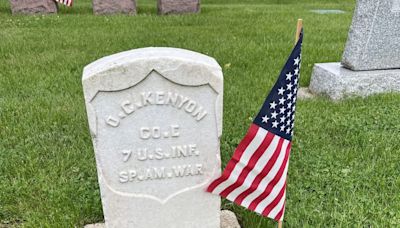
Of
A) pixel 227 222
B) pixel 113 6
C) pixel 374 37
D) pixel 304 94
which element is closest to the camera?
pixel 227 222

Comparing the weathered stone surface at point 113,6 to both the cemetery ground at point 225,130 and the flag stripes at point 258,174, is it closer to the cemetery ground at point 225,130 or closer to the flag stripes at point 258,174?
the cemetery ground at point 225,130

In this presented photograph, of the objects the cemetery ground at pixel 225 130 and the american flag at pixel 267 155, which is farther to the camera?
the cemetery ground at pixel 225 130

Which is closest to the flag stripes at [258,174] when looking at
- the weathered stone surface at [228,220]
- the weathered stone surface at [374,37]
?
the weathered stone surface at [228,220]

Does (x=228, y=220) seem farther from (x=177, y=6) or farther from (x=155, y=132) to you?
(x=177, y=6)

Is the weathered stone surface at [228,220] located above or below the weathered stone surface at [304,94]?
below

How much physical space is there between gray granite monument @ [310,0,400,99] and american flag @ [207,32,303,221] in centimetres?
253

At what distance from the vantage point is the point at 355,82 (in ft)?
14.6

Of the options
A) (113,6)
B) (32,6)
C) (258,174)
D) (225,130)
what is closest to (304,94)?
(225,130)

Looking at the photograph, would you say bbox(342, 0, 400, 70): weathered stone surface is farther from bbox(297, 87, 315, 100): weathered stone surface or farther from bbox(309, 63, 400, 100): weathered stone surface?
bbox(297, 87, 315, 100): weathered stone surface

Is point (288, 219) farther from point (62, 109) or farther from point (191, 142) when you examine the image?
point (62, 109)

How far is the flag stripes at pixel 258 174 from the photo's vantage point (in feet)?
7.00

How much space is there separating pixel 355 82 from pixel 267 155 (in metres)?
2.69

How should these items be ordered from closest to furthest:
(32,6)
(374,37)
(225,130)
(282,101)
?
(282,101), (225,130), (374,37), (32,6)

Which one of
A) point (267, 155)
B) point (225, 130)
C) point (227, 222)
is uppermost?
point (267, 155)
